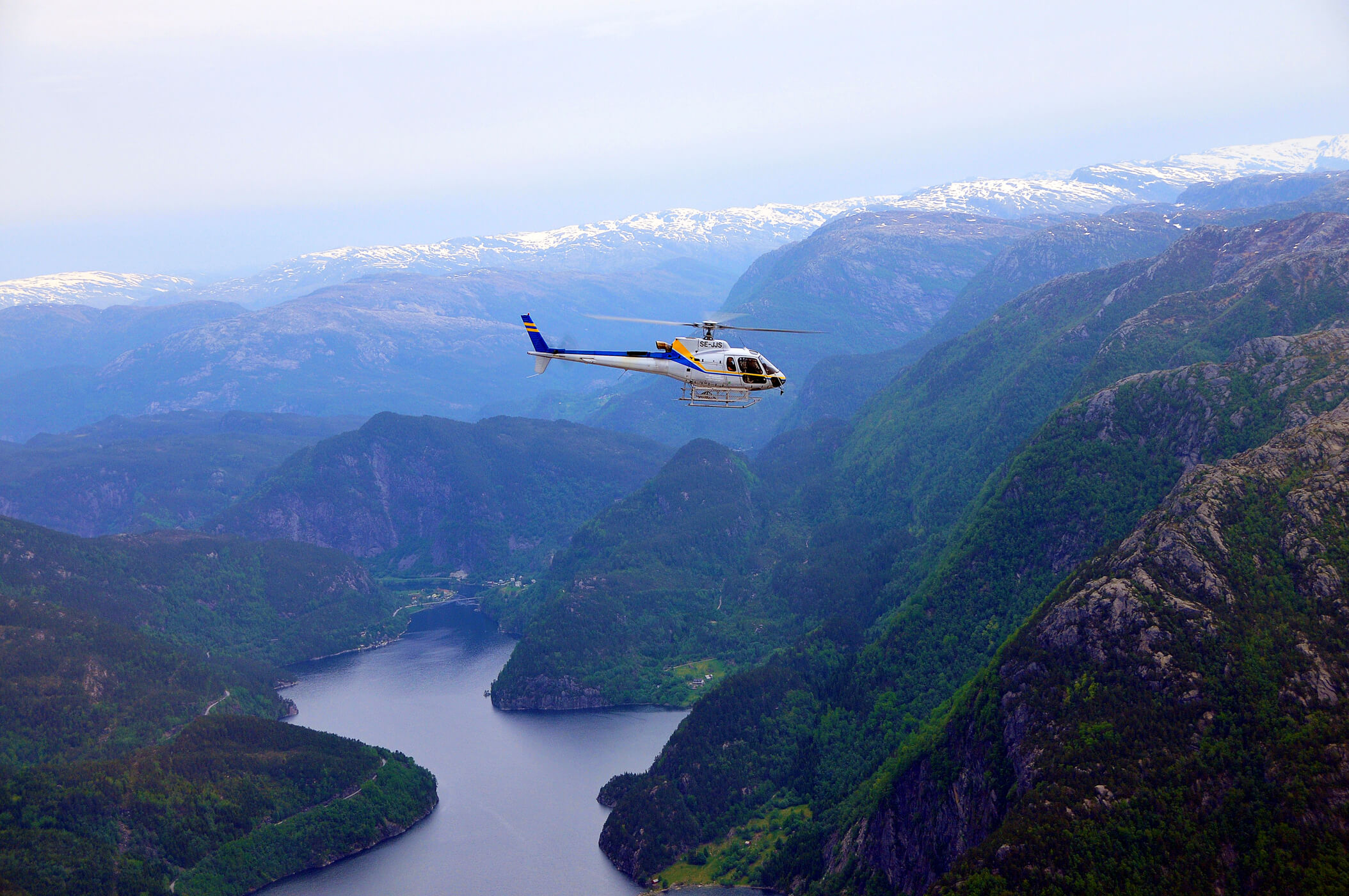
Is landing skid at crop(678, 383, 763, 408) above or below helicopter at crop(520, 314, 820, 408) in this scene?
below

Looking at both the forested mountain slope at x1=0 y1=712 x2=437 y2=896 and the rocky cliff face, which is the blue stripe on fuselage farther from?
the forested mountain slope at x1=0 y1=712 x2=437 y2=896

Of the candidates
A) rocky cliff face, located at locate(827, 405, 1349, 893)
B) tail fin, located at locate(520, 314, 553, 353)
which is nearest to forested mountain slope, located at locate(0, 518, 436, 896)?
rocky cliff face, located at locate(827, 405, 1349, 893)

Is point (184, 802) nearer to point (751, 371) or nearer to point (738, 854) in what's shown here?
point (738, 854)

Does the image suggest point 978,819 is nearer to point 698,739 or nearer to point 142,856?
point 698,739

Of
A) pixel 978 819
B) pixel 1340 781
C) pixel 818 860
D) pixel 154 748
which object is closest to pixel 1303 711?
pixel 1340 781

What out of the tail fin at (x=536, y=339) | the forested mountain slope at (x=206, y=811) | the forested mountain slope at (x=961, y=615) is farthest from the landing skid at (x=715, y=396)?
the forested mountain slope at (x=206, y=811)

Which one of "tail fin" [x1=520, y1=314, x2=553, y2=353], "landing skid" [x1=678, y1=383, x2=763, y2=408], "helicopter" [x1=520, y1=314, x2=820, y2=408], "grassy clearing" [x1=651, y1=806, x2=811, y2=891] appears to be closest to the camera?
"helicopter" [x1=520, y1=314, x2=820, y2=408]

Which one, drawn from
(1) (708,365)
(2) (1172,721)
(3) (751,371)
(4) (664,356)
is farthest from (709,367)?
(2) (1172,721)
